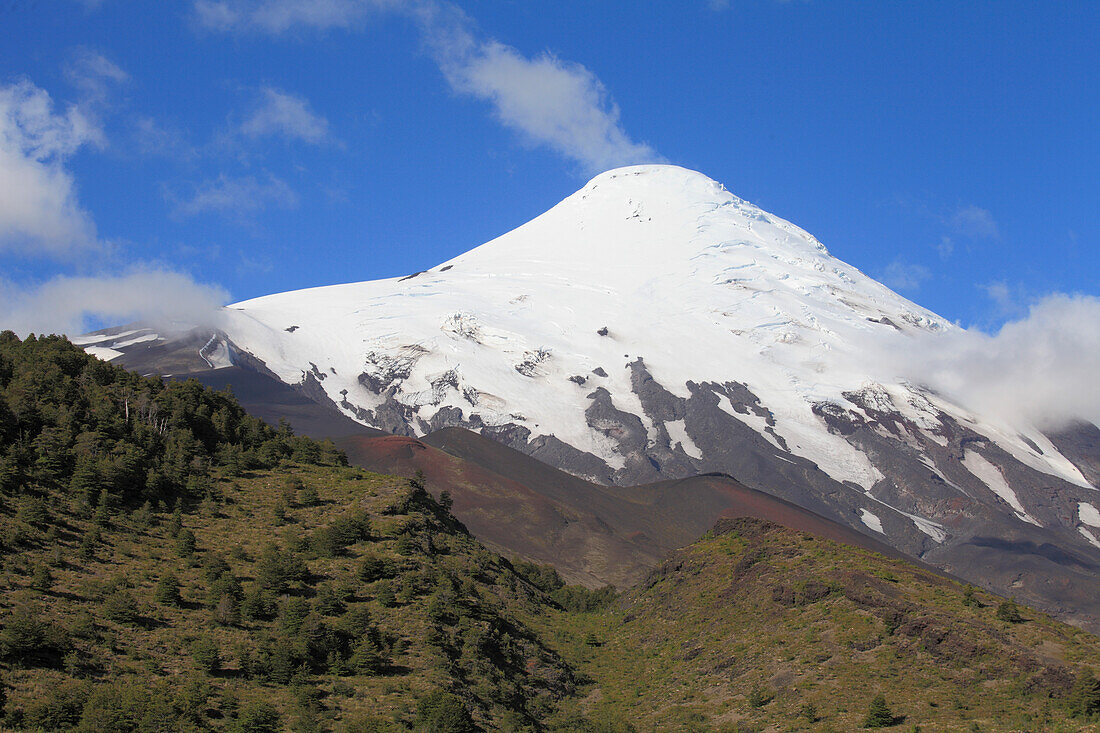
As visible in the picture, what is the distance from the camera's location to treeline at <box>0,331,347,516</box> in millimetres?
44156

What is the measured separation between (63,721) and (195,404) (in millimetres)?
33514

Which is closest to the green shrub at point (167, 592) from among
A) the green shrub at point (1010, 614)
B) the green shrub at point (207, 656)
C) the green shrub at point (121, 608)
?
the green shrub at point (121, 608)

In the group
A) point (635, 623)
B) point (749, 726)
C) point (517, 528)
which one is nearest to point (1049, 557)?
point (517, 528)

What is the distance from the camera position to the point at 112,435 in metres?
50.5

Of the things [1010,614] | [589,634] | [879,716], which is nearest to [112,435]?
[589,634]

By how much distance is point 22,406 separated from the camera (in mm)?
47688

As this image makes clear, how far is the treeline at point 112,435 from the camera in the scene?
44156 mm

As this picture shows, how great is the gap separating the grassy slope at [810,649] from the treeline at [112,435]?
20.3m

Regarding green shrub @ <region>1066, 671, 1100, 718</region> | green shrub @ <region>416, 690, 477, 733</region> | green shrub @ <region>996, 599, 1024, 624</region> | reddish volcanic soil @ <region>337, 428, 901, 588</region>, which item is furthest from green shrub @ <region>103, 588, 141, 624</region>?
reddish volcanic soil @ <region>337, 428, 901, 588</region>

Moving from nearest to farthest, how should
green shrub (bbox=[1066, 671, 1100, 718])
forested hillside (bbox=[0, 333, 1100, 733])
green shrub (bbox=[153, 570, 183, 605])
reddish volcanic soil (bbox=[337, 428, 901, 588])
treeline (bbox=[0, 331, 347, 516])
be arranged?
green shrub (bbox=[1066, 671, 1100, 718]) < forested hillside (bbox=[0, 333, 1100, 733]) < green shrub (bbox=[153, 570, 183, 605]) < treeline (bbox=[0, 331, 347, 516]) < reddish volcanic soil (bbox=[337, 428, 901, 588])

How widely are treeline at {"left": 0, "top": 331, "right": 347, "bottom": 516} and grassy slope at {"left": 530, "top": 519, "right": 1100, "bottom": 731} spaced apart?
20.3 meters

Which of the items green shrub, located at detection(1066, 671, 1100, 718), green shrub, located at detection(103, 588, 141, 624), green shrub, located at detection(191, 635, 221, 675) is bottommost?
green shrub, located at detection(191, 635, 221, 675)

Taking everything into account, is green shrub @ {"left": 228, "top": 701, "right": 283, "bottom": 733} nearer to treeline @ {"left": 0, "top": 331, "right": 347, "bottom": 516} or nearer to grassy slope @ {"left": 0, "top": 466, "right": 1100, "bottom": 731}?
grassy slope @ {"left": 0, "top": 466, "right": 1100, "bottom": 731}

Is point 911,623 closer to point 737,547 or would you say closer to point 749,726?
point 749,726
